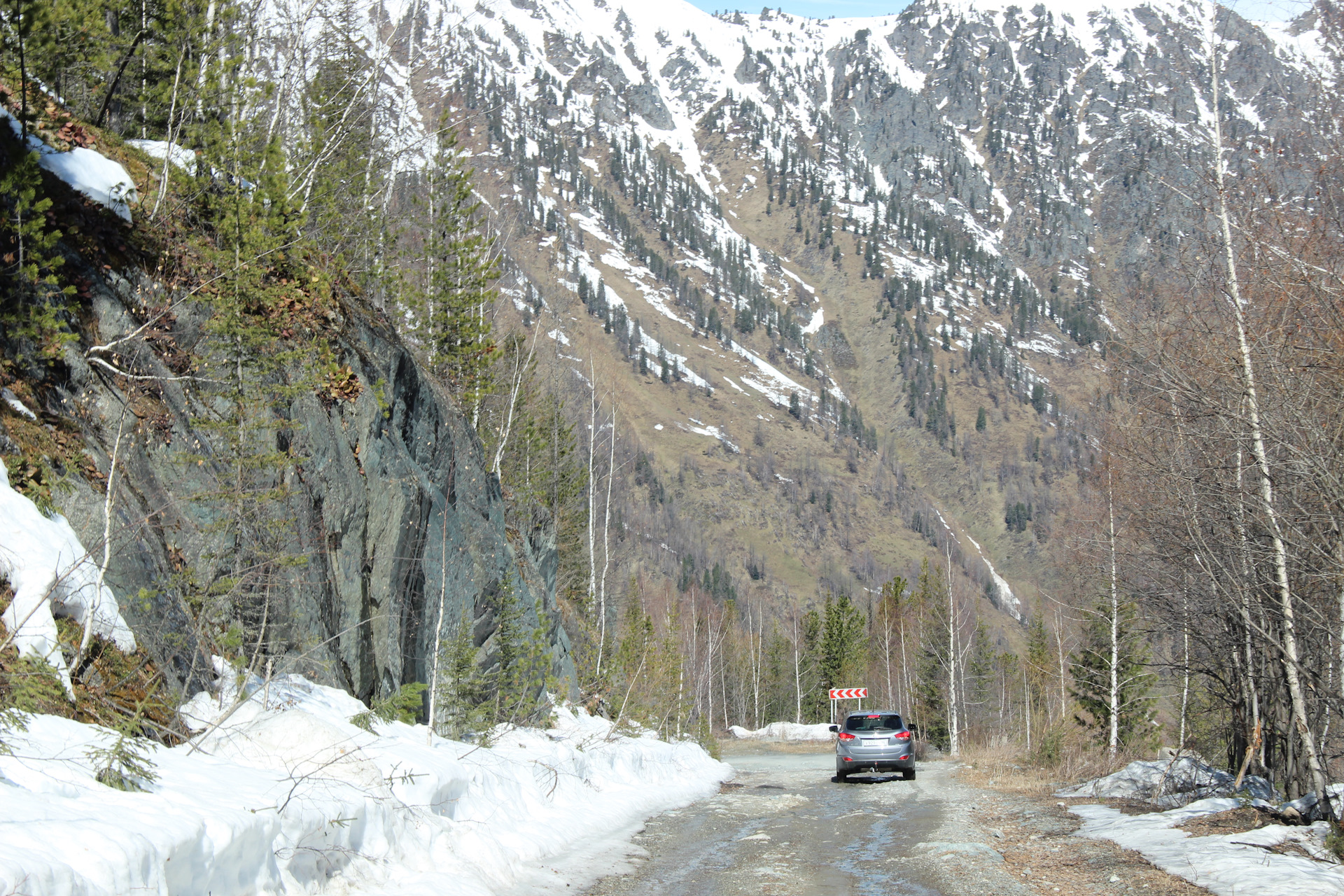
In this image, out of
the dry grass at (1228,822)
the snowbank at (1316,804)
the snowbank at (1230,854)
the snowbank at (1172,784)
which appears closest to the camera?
the snowbank at (1230,854)

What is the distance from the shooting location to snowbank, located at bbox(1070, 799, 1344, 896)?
8.09 metres

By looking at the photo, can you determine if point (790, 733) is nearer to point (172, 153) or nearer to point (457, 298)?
point (457, 298)

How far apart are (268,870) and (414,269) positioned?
24197mm

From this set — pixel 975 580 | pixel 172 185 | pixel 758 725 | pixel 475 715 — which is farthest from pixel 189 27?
pixel 975 580

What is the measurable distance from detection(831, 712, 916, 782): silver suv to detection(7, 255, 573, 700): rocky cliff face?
366 inches

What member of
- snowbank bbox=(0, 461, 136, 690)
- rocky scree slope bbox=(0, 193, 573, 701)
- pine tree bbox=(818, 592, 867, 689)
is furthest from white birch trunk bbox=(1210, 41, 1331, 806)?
pine tree bbox=(818, 592, 867, 689)

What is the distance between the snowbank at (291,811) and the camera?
4648 mm

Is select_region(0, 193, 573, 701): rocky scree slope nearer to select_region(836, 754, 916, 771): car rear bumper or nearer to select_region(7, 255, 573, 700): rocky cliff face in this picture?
select_region(7, 255, 573, 700): rocky cliff face

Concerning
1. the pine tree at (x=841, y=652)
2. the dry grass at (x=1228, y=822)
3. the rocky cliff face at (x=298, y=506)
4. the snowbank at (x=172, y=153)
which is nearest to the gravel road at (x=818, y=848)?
the dry grass at (x=1228, y=822)

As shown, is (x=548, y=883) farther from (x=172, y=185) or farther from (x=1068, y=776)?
(x=1068, y=776)

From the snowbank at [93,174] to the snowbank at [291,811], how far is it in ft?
20.0

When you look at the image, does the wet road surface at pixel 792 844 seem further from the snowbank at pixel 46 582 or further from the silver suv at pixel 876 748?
the snowbank at pixel 46 582

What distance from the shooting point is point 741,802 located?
17781 mm

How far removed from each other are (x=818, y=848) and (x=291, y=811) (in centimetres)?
718
